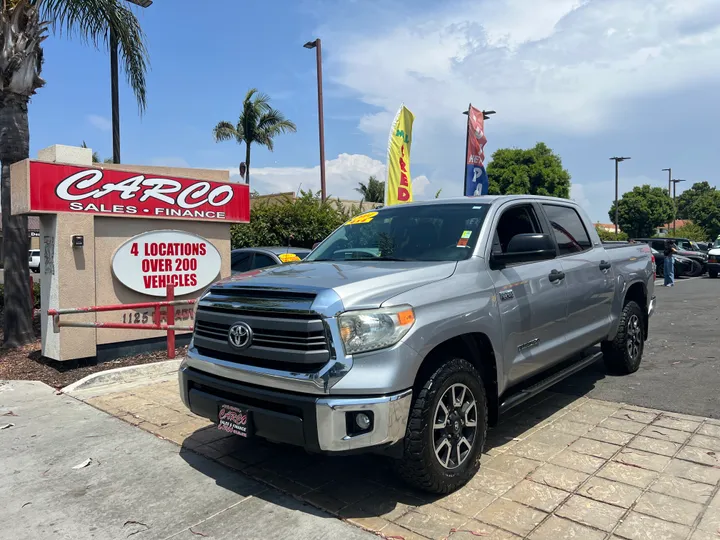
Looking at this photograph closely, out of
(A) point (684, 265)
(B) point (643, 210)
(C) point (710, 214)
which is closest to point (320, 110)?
(A) point (684, 265)

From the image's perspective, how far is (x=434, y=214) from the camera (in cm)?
472

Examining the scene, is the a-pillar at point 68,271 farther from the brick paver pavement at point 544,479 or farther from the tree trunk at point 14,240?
the brick paver pavement at point 544,479

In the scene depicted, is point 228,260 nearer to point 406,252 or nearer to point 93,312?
point 93,312

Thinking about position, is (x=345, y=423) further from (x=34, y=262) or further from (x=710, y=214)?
(x=710, y=214)

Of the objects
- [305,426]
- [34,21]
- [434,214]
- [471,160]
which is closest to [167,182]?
[34,21]

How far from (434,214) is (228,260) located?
5118mm

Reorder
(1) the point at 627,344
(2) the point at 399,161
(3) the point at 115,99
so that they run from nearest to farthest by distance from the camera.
Answer: (1) the point at 627,344, (3) the point at 115,99, (2) the point at 399,161

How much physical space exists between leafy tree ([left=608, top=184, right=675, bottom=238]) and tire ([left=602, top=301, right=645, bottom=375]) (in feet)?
156

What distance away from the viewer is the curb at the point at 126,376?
6.65 m

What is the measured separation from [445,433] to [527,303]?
1368 millimetres

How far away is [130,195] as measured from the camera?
7.75 m

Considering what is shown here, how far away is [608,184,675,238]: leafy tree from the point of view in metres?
49.0

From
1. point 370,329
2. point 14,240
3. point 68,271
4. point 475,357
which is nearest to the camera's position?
point 370,329

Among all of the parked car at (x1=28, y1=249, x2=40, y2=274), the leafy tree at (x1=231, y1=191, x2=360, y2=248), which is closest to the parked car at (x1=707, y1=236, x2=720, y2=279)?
the leafy tree at (x1=231, y1=191, x2=360, y2=248)
